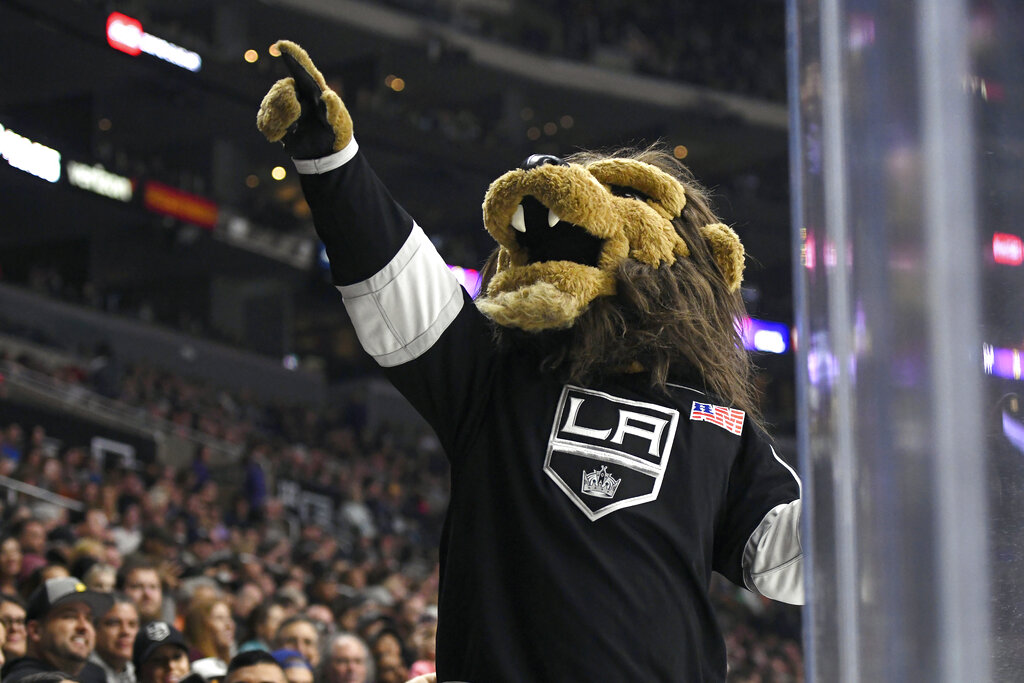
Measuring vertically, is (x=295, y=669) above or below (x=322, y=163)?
below

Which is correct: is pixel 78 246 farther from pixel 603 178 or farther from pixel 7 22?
pixel 603 178

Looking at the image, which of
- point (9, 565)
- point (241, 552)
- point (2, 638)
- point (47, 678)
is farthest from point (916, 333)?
point (241, 552)

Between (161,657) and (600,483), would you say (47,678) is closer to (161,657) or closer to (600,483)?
(161,657)

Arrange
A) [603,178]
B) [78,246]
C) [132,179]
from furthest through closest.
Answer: [78,246]
[132,179]
[603,178]

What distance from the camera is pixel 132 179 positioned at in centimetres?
1410

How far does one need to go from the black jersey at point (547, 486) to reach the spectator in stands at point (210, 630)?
8.55 feet

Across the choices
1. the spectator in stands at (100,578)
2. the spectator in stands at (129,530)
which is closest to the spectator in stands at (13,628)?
the spectator in stands at (100,578)

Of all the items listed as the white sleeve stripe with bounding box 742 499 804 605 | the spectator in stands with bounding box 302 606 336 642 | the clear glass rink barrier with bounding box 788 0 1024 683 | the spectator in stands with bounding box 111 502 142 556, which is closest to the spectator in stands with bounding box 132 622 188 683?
the spectator in stands with bounding box 302 606 336 642

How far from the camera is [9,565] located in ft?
15.5

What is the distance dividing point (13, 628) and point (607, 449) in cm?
256

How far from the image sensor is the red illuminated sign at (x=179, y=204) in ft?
47.0

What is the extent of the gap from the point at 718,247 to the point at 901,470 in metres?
1.39

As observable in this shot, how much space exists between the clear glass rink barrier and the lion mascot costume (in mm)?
989

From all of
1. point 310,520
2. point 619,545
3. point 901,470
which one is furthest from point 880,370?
point 310,520
